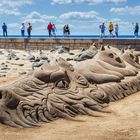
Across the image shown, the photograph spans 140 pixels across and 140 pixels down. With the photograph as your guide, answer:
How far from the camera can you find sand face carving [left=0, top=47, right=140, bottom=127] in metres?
6.29

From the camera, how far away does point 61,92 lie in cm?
698

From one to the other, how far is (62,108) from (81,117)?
0.33m

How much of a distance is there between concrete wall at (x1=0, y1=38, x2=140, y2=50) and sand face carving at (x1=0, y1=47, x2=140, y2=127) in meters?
13.6

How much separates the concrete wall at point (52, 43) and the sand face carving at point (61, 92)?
44.7 feet

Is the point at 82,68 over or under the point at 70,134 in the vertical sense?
over

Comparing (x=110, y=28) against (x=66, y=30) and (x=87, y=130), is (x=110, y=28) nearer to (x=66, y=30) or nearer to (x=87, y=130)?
(x=66, y=30)

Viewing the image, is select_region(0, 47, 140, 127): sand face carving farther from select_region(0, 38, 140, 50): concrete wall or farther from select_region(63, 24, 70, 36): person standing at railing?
select_region(63, 24, 70, 36): person standing at railing

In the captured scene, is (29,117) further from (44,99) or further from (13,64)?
(13,64)

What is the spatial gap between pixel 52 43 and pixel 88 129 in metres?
18.5

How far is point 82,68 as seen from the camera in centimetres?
812

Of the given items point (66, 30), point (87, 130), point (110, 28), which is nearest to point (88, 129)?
point (87, 130)

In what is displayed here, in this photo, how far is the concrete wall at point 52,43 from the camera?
22350mm

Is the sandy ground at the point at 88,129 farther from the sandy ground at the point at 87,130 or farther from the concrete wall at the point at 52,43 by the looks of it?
the concrete wall at the point at 52,43

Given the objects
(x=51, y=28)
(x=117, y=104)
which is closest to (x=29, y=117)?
(x=117, y=104)
